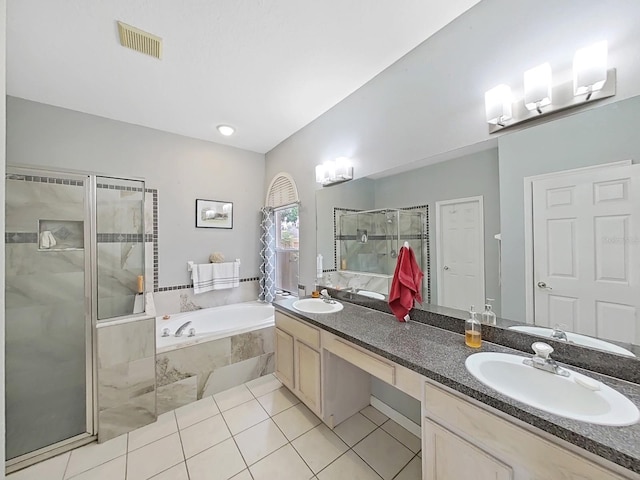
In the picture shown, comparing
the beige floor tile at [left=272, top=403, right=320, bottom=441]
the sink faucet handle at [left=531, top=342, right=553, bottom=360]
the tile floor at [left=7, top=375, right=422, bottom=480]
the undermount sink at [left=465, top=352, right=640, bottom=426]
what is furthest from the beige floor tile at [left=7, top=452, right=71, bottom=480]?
the sink faucet handle at [left=531, top=342, right=553, bottom=360]

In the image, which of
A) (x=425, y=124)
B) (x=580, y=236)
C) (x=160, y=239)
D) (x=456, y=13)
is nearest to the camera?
(x=580, y=236)

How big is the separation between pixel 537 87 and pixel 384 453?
2217mm

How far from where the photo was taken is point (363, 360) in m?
1.42

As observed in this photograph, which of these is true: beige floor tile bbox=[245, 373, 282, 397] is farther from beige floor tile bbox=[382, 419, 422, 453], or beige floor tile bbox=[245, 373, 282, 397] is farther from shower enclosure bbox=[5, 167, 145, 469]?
shower enclosure bbox=[5, 167, 145, 469]

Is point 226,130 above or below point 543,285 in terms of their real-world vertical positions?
above

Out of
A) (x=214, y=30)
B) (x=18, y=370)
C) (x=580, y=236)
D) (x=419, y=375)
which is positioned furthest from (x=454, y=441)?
(x=18, y=370)

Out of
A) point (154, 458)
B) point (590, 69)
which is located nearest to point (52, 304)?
point (154, 458)

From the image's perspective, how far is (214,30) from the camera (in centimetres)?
157

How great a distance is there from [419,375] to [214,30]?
225 centimetres

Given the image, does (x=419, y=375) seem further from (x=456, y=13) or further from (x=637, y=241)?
(x=456, y=13)

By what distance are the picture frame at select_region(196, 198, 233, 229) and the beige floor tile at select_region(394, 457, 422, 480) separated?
2975mm

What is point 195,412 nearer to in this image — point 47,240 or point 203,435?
point 203,435

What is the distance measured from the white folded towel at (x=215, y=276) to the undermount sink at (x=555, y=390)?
2.81 m

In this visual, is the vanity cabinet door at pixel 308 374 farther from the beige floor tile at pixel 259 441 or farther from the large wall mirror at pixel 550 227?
the large wall mirror at pixel 550 227
